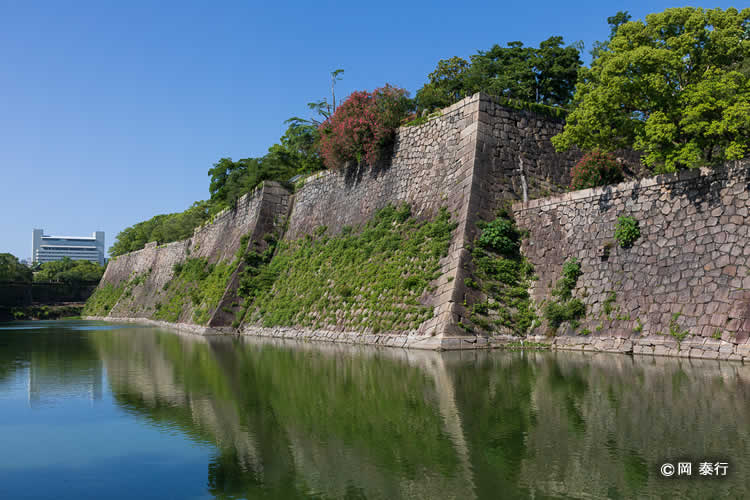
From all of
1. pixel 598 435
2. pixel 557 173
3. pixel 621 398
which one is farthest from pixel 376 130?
pixel 598 435

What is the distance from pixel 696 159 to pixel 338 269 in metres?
16.3

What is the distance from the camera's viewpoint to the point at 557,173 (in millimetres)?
24859

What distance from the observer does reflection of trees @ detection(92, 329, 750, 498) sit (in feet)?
17.7

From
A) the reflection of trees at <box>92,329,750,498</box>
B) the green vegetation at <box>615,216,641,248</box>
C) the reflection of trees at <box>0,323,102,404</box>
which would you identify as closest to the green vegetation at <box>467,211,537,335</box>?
the green vegetation at <box>615,216,641,248</box>

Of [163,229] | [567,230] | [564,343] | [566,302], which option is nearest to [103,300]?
[163,229]

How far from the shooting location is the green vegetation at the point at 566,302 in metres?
18.5

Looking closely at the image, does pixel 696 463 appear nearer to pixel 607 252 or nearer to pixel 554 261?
pixel 607 252

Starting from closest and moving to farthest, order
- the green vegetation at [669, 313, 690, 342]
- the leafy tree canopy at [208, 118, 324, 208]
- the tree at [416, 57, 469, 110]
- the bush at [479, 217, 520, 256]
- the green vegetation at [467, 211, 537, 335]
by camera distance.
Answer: the green vegetation at [669, 313, 690, 342] → the green vegetation at [467, 211, 537, 335] → the bush at [479, 217, 520, 256] → the tree at [416, 57, 469, 110] → the leafy tree canopy at [208, 118, 324, 208]

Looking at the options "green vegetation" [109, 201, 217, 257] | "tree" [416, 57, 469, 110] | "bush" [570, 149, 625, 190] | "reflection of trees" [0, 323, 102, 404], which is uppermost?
"tree" [416, 57, 469, 110]

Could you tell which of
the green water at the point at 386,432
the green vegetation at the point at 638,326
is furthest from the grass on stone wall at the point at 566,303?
the green water at the point at 386,432

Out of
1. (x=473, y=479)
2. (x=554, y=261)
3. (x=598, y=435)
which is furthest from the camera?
(x=554, y=261)

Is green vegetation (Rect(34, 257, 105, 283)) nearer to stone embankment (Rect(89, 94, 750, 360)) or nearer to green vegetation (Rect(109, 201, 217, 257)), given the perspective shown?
green vegetation (Rect(109, 201, 217, 257))

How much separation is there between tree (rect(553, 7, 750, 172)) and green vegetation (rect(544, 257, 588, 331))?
13.7ft

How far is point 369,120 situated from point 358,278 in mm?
8348
